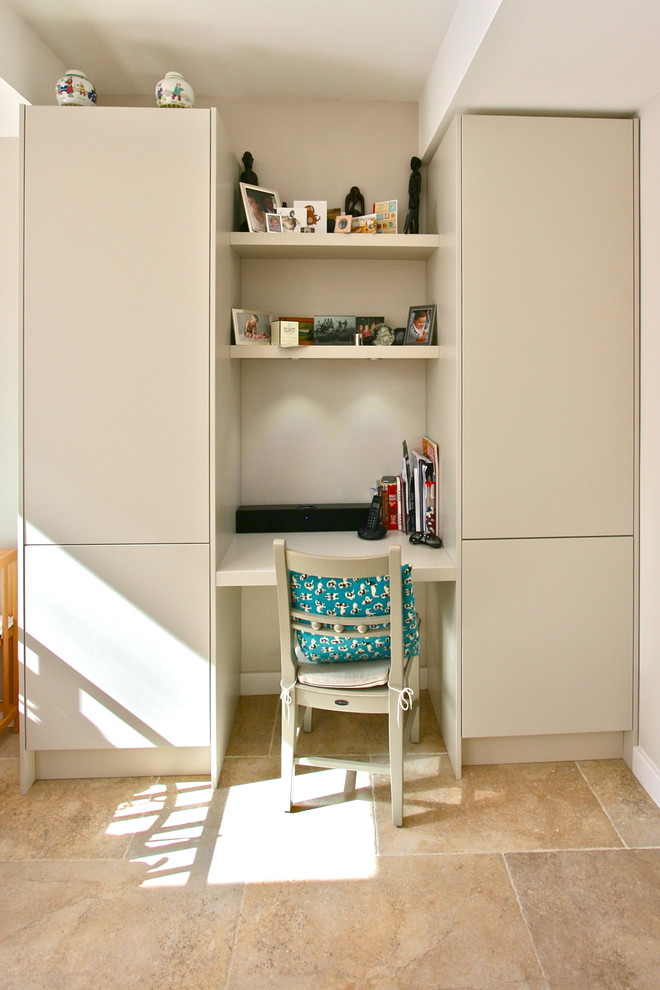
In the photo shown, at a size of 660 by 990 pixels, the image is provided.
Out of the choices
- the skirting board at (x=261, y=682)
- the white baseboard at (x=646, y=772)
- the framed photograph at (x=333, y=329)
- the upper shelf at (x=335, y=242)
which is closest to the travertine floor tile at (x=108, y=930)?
the skirting board at (x=261, y=682)

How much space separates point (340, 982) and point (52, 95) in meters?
3.11

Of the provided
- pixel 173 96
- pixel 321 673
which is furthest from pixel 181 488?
pixel 173 96

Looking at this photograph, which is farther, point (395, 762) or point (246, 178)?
point (246, 178)

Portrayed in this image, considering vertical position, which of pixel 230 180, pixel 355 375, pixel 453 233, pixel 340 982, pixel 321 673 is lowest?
pixel 340 982

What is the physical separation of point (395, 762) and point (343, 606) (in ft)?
1.80

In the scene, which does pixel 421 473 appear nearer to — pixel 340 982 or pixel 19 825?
pixel 340 982

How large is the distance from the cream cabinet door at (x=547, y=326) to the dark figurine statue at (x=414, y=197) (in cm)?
48

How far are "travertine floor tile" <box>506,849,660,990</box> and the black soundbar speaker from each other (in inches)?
55.9

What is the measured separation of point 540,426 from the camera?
93.9 inches

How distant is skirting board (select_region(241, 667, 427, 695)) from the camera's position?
10.4 ft

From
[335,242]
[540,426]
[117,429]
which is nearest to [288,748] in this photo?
[117,429]

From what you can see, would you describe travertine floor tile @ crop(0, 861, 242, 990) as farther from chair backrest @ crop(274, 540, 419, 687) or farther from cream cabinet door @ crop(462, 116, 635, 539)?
cream cabinet door @ crop(462, 116, 635, 539)

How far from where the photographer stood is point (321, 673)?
2.21 metres

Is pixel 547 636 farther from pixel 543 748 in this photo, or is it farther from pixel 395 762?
pixel 395 762
